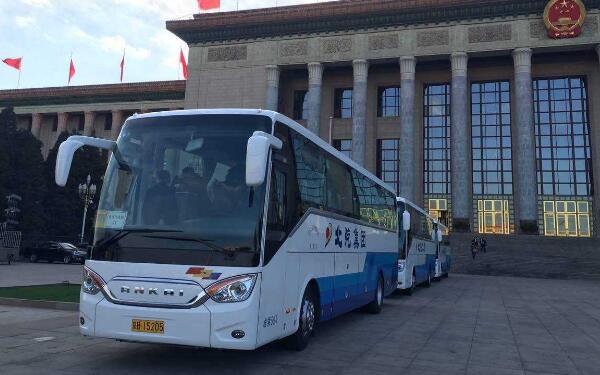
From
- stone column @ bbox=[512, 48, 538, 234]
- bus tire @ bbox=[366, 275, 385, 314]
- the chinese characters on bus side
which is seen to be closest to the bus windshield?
the chinese characters on bus side

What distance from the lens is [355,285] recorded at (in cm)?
990

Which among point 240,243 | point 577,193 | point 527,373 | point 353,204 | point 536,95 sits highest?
point 536,95

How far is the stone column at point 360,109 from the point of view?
4412cm

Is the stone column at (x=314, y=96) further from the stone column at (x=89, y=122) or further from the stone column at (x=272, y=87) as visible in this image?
the stone column at (x=89, y=122)

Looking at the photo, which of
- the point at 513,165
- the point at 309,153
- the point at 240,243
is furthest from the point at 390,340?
the point at 513,165

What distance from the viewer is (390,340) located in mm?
8516

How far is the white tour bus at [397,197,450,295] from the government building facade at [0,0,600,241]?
18.2 m

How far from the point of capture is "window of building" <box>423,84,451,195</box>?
46.2m

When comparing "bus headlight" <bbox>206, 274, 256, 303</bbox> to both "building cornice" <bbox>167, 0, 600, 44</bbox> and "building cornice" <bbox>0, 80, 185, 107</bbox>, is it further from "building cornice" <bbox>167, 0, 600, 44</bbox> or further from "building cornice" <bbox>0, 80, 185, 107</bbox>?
"building cornice" <bbox>0, 80, 185, 107</bbox>

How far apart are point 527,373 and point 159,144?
5.83 metres

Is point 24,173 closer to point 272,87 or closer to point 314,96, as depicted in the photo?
point 272,87

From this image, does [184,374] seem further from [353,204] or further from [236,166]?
[353,204]

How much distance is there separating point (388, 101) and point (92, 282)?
45390 mm

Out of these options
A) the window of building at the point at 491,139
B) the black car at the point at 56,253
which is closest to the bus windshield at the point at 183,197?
the black car at the point at 56,253
